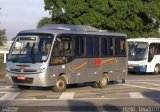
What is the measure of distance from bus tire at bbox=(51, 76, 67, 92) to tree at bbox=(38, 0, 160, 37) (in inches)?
1006

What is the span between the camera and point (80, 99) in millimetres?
18406

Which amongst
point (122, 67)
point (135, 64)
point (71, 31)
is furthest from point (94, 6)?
point (71, 31)

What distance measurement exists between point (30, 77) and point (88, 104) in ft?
13.6

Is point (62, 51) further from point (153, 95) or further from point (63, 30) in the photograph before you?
point (153, 95)

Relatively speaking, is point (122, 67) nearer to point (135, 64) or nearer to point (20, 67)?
point (20, 67)

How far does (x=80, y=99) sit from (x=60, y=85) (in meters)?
2.82

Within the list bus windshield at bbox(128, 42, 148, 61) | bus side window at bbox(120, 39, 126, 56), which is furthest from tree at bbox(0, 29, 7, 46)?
bus side window at bbox(120, 39, 126, 56)

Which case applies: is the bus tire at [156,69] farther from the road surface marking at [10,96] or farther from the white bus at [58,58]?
the road surface marking at [10,96]

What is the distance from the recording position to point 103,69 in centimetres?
2369

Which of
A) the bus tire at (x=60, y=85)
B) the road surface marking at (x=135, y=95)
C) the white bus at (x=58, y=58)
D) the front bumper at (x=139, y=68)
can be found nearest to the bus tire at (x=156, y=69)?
the front bumper at (x=139, y=68)

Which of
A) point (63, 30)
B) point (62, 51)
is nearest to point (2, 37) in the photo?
point (63, 30)

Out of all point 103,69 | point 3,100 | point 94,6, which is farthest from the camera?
point 94,6

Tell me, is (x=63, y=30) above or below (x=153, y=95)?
above

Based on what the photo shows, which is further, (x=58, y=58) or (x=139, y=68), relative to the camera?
(x=139, y=68)
